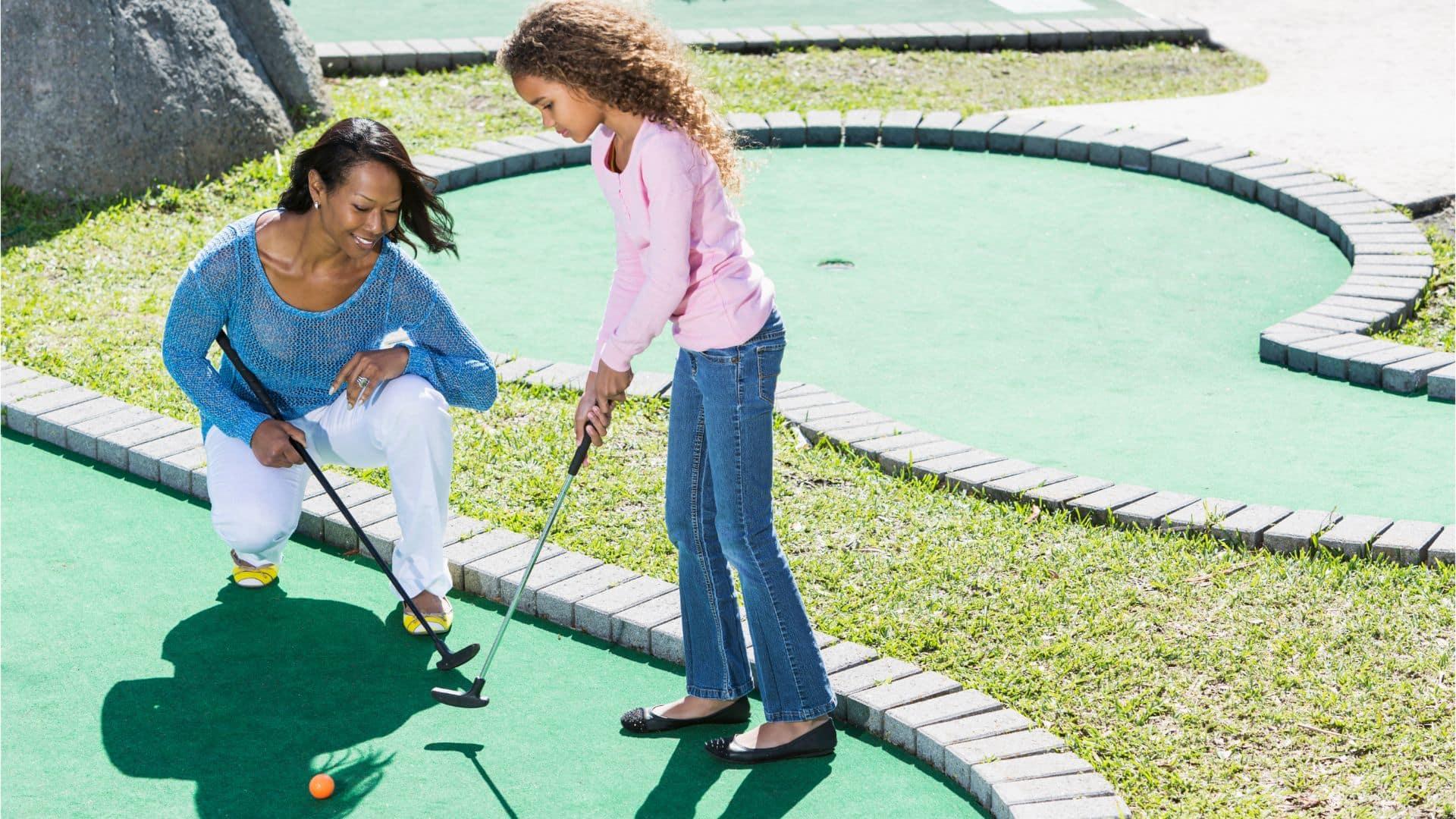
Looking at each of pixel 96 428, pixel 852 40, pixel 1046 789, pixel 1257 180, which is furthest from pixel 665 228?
pixel 852 40

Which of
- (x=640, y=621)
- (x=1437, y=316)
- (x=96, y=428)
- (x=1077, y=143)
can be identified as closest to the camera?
(x=640, y=621)

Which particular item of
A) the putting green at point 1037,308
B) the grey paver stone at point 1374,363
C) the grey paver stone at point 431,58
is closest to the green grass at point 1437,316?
the grey paver stone at point 1374,363

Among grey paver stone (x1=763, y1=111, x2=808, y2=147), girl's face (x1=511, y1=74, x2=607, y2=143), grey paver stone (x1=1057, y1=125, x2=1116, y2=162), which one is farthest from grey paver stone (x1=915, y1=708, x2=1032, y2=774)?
grey paver stone (x1=763, y1=111, x2=808, y2=147)

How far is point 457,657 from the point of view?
3.50m

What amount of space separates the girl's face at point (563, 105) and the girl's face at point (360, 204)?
644 mm

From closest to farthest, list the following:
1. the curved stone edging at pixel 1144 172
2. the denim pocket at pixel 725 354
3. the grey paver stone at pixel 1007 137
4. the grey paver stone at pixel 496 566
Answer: the denim pocket at pixel 725 354 < the grey paver stone at pixel 496 566 < the curved stone edging at pixel 1144 172 < the grey paver stone at pixel 1007 137

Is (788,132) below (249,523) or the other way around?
the other way around

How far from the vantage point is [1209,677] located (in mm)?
3451

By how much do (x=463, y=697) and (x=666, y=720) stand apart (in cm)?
42

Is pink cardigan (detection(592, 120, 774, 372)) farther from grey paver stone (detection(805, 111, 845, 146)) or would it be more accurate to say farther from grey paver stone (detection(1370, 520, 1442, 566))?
grey paver stone (detection(805, 111, 845, 146))

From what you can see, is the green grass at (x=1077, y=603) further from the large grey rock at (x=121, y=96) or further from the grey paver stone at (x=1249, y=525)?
the large grey rock at (x=121, y=96)

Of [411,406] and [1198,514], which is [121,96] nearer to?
[411,406]

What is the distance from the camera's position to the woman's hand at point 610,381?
304 centimetres

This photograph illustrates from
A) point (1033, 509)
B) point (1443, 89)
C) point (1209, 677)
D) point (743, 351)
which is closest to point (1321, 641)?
point (1209, 677)
